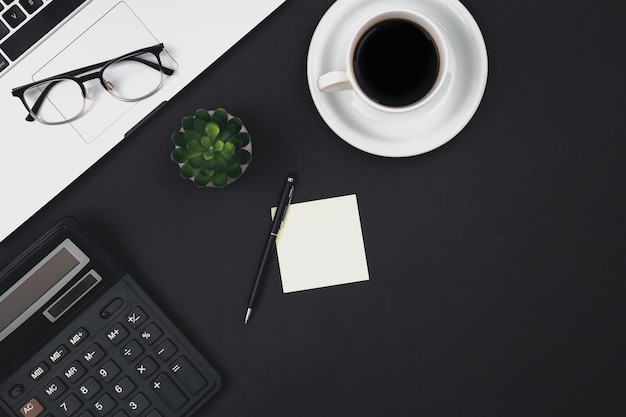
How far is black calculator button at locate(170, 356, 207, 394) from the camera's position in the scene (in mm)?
694

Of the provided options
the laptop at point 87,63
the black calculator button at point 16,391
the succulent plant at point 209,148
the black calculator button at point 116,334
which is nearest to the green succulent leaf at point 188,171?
the succulent plant at point 209,148

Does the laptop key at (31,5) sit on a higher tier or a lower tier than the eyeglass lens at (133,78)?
higher

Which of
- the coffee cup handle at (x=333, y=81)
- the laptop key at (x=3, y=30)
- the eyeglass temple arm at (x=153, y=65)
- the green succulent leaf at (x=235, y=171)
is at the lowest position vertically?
the green succulent leaf at (x=235, y=171)

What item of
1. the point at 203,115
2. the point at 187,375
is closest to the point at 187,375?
the point at 187,375

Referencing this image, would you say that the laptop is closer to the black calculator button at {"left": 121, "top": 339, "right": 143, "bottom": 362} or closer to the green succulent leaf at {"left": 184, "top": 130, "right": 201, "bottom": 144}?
the green succulent leaf at {"left": 184, "top": 130, "right": 201, "bottom": 144}

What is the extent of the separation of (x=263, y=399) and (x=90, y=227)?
307mm

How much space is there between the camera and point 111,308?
70cm

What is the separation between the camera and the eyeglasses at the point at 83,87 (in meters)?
0.69

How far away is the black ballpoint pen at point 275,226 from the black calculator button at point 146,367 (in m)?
0.13

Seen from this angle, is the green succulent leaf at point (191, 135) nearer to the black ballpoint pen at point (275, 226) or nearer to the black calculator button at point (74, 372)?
the black ballpoint pen at point (275, 226)

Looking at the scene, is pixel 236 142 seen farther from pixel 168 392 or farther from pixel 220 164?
pixel 168 392

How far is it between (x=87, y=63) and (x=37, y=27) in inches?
2.7

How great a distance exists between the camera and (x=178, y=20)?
69 cm

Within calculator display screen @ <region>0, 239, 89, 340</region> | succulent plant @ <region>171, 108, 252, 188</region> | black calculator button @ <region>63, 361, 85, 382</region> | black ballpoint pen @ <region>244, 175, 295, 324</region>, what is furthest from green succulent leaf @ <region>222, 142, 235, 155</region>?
black calculator button @ <region>63, 361, 85, 382</region>
